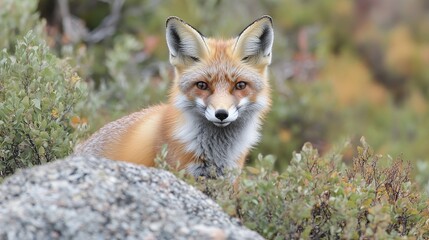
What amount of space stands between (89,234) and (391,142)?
11.1 meters

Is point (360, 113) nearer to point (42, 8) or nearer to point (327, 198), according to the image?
point (42, 8)

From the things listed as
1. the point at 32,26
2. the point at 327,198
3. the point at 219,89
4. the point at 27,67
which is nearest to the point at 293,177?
the point at 327,198

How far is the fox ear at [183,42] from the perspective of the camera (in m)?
6.30

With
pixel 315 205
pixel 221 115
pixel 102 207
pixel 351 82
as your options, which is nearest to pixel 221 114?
pixel 221 115

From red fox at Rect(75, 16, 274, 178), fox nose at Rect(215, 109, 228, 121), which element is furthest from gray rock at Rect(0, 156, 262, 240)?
red fox at Rect(75, 16, 274, 178)

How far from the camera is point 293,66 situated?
14062mm

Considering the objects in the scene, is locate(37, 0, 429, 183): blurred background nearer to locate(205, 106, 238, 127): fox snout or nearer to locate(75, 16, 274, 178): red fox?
locate(75, 16, 274, 178): red fox

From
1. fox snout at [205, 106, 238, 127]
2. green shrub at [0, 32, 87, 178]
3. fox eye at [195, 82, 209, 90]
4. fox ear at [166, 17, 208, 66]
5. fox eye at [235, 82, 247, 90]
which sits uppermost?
fox ear at [166, 17, 208, 66]

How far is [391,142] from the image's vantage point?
14.5 metres

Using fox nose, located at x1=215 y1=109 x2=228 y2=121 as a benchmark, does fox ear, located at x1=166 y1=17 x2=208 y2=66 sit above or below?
above

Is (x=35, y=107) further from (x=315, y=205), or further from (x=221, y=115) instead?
(x=315, y=205)

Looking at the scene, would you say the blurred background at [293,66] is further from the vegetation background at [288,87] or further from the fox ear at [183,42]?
the fox ear at [183,42]

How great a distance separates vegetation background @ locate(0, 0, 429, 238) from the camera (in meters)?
5.14

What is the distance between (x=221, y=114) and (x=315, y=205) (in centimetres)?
118
